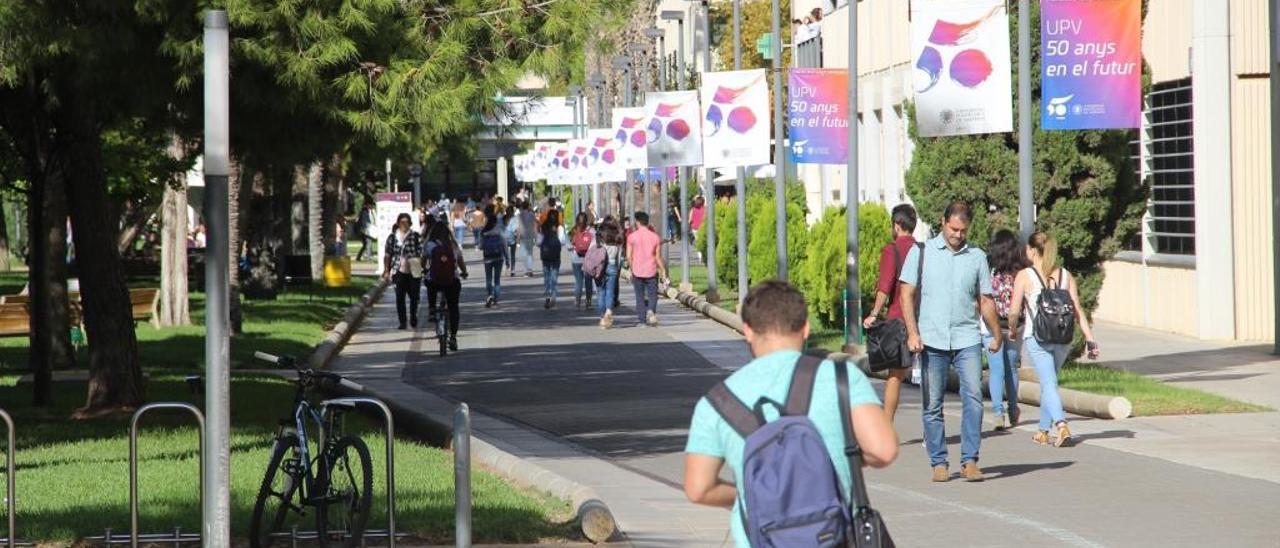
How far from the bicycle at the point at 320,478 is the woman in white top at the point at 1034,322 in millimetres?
6465

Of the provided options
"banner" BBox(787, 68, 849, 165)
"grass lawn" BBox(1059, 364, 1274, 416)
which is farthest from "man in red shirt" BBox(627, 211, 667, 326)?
"grass lawn" BBox(1059, 364, 1274, 416)

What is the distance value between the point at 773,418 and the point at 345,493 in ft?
17.2

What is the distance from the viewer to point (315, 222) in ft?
160

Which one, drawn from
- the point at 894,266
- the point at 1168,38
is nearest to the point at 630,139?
the point at 1168,38

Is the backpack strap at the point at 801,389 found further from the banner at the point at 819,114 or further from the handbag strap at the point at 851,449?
the banner at the point at 819,114

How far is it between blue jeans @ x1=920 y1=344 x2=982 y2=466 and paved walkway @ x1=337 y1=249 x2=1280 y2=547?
0.26 meters

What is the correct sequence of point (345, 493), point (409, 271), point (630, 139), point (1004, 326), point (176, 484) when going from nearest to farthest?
point (345, 493), point (176, 484), point (1004, 326), point (409, 271), point (630, 139)

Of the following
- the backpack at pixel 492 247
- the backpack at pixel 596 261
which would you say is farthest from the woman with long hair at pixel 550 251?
the backpack at pixel 596 261

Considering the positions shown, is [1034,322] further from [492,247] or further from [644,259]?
[492,247]

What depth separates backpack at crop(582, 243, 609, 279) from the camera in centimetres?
3328

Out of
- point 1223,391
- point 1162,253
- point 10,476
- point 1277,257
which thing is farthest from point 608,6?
point 1162,253

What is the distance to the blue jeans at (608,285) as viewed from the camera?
32500mm

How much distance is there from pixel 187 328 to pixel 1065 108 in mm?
15446

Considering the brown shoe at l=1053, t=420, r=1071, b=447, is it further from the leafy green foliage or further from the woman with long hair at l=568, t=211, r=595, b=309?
the woman with long hair at l=568, t=211, r=595, b=309
